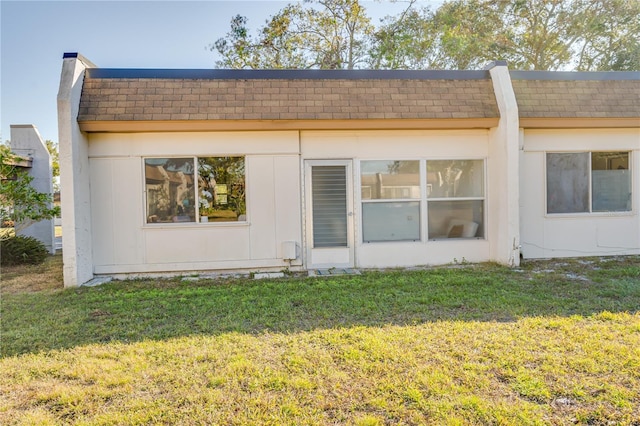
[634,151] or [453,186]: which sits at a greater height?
[634,151]

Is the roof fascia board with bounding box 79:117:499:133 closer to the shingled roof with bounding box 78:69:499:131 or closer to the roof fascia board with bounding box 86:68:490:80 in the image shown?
the shingled roof with bounding box 78:69:499:131

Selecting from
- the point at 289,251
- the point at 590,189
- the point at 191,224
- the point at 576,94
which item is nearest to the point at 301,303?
the point at 289,251

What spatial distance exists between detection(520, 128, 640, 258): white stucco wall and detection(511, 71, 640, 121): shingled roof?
1.53 feet

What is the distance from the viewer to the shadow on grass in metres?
4.07

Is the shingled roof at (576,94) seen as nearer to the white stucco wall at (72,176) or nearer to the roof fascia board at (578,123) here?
the roof fascia board at (578,123)

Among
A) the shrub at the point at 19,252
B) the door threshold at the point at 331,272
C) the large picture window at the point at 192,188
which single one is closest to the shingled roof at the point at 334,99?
the large picture window at the point at 192,188

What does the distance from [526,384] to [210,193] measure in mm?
5543

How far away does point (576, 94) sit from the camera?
7367 mm

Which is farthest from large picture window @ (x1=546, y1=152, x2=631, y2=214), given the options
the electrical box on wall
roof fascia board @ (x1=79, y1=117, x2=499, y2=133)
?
the electrical box on wall

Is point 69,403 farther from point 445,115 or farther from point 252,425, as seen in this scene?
point 445,115

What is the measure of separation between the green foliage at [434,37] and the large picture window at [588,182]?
974 cm

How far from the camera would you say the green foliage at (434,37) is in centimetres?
1602

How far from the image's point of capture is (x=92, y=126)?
20.9ft

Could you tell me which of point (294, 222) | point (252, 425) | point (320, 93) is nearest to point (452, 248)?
point (294, 222)
